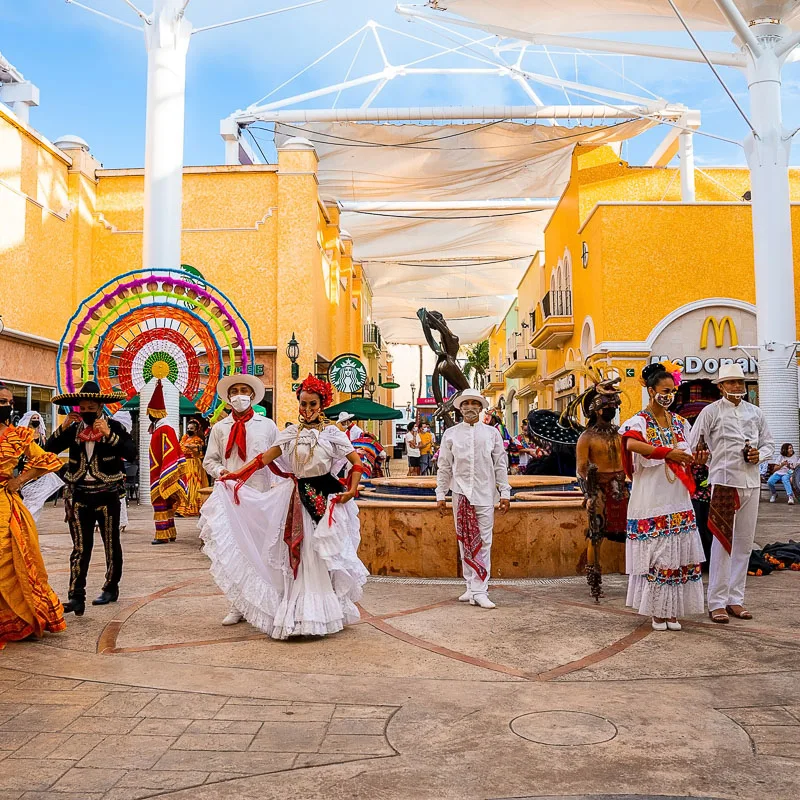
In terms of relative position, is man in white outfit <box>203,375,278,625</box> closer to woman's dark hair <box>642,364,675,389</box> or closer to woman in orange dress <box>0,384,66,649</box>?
woman in orange dress <box>0,384,66,649</box>

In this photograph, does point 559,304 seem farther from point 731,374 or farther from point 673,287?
point 731,374

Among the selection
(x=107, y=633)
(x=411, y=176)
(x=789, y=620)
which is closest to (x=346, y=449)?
(x=107, y=633)

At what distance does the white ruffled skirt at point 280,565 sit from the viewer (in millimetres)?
5477

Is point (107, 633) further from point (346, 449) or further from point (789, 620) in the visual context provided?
Result: point (789, 620)

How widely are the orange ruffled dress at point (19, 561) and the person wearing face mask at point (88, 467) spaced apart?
794mm

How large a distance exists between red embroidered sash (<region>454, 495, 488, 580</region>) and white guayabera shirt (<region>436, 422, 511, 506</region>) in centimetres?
10

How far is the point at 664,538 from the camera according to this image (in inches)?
219

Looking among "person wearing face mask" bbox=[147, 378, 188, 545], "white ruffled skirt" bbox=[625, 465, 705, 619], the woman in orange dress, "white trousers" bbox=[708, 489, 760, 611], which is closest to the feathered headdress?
the woman in orange dress

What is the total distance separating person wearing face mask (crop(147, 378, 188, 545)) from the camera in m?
10.7

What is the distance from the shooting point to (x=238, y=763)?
3297mm

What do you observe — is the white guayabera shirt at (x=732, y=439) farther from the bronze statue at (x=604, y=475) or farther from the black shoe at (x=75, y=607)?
the black shoe at (x=75, y=607)

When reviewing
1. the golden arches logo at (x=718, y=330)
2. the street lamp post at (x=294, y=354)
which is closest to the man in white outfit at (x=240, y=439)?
the street lamp post at (x=294, y=354)

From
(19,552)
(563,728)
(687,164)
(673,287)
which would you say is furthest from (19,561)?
(687,164)

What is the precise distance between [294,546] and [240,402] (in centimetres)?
145
